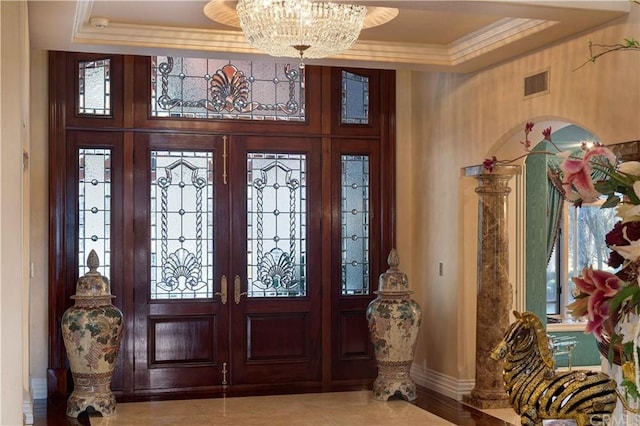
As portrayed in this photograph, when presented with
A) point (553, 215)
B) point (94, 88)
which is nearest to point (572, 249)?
point (553, 215)

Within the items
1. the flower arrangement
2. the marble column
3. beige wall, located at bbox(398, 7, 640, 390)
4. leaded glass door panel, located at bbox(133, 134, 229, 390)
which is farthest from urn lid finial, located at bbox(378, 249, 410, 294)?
the flower arrangement

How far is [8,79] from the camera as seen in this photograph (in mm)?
2744

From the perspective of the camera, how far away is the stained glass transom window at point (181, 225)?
7676 mm

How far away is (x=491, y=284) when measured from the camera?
22.5 ft

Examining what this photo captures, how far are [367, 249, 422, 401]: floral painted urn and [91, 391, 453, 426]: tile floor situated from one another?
0.47ft

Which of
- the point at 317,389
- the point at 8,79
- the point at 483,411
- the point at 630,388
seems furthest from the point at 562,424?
the point at 317,389

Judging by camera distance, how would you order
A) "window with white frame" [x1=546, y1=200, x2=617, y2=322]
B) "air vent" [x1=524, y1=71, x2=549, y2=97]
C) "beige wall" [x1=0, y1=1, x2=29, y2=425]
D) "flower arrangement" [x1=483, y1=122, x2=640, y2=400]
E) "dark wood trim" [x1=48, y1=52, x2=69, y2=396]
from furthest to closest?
"window with white frame" [x1=546, y1=200, x2=617, y2=322]
"dark wood trim" [x1=48, y1=52, x2=69, y2=396]
"air vent" [x1=524, y1=71, x2=549, y2=97]
"beige wall" [x1=0, y1=1, x2=29, y2=425]
"flower arrangement" [x1=483, y1=122, x2=640, y2=400]

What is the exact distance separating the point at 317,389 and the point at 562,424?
5.57 meters

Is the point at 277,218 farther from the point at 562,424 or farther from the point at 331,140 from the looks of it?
the point at 562,424

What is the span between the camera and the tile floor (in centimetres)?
638

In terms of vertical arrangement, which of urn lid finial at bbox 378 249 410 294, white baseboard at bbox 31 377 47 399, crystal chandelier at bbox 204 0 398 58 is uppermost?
crystal chandelier at bbox 204 0 398 58

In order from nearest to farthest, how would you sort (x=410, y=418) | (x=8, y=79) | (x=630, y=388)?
(x=630, y=388) → (x=8, y=79) → (x=410, y=418)

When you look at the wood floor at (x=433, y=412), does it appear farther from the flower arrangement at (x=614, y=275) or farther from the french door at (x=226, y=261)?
the flower arrangement at (x=614, y=275)

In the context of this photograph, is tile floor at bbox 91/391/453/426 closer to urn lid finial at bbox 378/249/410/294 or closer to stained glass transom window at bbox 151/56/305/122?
urn lid finial at bbox 378/249/410/294
